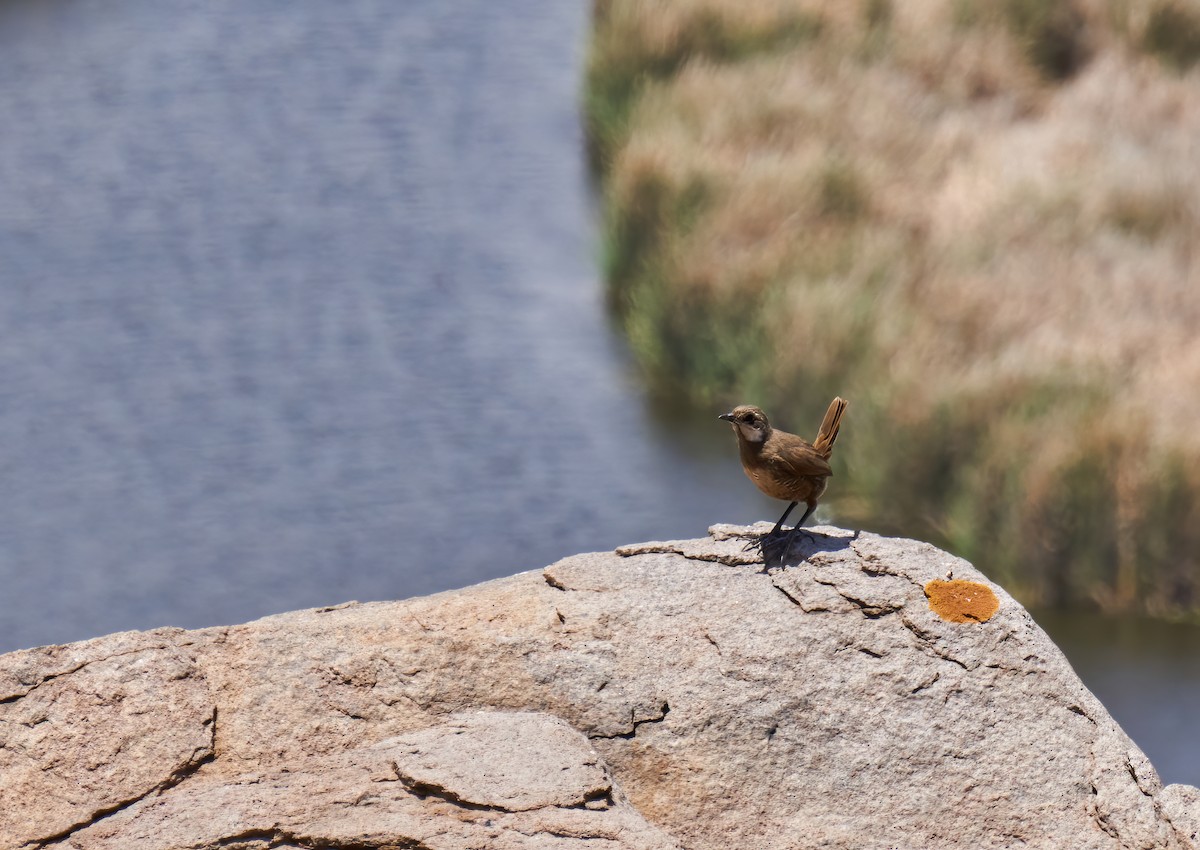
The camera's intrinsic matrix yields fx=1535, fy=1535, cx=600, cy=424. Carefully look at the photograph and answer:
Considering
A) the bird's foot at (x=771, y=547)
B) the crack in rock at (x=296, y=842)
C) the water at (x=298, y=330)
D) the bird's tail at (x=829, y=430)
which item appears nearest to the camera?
the crack in rock at (x=296, y=842)

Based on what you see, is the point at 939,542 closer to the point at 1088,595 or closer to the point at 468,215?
the point at 1088,595

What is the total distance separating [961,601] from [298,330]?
8277 millimetres

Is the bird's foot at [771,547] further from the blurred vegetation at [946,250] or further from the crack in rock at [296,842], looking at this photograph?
the blurred vegetation at [946,250]

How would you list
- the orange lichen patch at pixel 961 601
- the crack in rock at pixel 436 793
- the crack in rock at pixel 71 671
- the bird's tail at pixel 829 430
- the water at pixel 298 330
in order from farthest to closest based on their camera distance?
the water at pixel 298 330, the bird's tail at pixel 829 430, the orange lichen patch at pixel 961 601, the crack in rock at pixel 71 671, the crack in rock at pixel 436 793

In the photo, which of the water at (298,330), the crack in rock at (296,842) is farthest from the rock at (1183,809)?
the water at (298,330)

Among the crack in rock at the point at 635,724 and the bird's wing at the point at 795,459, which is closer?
the crack in rock at the point at 635,724

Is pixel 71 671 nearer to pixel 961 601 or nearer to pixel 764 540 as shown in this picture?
pixel 764 540

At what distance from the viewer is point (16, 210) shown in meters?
13.4

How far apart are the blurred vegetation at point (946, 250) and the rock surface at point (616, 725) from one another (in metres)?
5.24

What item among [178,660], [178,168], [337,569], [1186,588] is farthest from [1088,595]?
[178,168]

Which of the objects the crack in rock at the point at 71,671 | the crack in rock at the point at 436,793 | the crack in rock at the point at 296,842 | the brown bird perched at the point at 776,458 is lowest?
the crack in rock at the point at 71,671

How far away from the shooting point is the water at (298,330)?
10.1 meters

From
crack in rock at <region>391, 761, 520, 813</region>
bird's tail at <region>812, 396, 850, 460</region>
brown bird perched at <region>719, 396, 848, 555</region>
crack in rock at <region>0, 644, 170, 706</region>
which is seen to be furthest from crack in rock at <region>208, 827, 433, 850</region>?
bird's tail at <region>812, 396, 850, 460</region>

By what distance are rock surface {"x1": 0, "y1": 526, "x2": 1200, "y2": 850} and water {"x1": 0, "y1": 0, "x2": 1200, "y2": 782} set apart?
15.1ft
